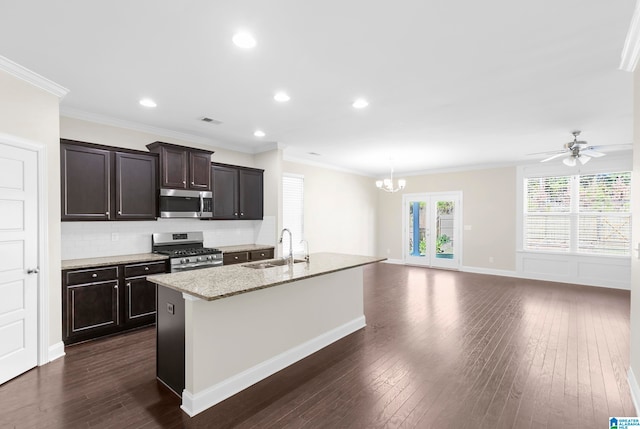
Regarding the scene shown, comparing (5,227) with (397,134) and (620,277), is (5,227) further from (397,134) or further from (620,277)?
(620,277)

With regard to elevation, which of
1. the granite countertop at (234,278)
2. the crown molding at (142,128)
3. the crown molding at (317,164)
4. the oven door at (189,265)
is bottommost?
the oven door at (189,265)

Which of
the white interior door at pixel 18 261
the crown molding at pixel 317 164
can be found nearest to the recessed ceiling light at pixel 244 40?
the white interior door at pixel 18 261

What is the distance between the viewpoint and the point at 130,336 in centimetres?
377

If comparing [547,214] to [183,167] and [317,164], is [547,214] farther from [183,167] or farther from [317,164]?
[183,167]

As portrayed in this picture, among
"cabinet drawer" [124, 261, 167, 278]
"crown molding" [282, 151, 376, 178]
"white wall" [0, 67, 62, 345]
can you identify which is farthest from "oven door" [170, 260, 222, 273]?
"crown molding" [282, 151, 376, 178]

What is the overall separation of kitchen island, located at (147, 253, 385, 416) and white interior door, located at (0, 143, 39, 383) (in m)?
1.31

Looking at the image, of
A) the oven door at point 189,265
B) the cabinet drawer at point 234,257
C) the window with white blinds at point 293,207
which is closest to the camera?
the oven door at point 189,265

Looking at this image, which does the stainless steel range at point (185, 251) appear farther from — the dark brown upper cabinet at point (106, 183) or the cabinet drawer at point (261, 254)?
the cabinet drawer at point (261, 254)

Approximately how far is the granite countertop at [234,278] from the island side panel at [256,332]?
16 cm

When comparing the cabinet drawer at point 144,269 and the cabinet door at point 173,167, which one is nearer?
the cabinet drawer at point 144,269

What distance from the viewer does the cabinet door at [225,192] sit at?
5248mm

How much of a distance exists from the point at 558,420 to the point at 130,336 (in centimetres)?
429

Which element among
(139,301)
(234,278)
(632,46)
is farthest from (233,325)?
(632,46)

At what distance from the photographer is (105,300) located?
3678 millimetres
